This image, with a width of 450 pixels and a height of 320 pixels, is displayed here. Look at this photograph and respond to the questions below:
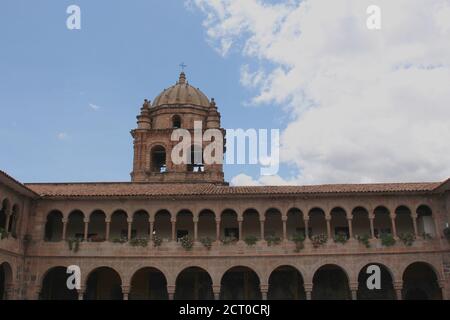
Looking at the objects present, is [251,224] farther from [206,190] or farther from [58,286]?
[58,286]

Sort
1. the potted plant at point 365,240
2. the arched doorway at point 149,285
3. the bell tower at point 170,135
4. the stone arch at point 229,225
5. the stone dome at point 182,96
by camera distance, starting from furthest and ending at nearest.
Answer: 1. the stone dome at point 182,96
2. the bell tower at point 170,135
3. the arched doorway at point 149,285
4. the stone arch at point 229,225
5. the potted plant at point 365,240

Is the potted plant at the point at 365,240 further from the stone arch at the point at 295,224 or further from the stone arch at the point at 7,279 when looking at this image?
the stone arch at the point at 7,279

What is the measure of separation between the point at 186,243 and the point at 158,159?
11.7 meters

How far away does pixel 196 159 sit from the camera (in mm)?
36875

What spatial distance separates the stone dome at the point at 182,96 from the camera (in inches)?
1523

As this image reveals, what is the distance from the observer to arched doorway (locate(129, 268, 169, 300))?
1201 inches

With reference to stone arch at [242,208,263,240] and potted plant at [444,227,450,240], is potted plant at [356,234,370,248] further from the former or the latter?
stone arch at [242,208,263,240]

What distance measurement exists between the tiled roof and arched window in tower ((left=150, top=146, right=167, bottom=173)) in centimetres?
602

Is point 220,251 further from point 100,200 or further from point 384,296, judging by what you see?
point 384,296

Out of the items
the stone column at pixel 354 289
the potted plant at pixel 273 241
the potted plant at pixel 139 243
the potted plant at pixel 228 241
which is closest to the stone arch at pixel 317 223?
the potted plant at pixel 273 241

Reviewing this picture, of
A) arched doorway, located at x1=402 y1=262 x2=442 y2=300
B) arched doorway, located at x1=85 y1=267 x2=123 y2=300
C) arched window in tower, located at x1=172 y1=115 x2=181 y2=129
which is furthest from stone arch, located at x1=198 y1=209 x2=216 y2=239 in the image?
arched doorway, located at x1=402 y1=262 x2=442 y2=300

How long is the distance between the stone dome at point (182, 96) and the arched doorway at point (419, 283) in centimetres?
1876
